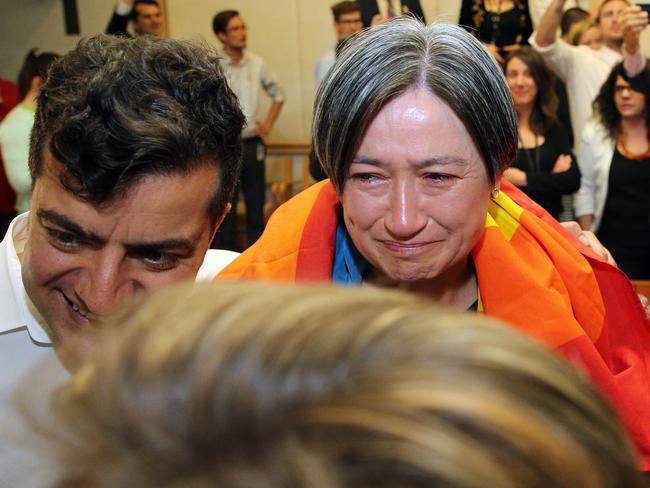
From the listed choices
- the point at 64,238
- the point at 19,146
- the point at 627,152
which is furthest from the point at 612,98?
the point at 64,238

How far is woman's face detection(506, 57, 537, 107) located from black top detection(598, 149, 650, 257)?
46cm

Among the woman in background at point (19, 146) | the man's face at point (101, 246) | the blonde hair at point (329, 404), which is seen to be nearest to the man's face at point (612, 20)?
the woman in background at point (19, 146)

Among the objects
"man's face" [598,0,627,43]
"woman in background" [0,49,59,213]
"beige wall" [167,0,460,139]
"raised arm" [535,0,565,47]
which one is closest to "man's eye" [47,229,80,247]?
"woman in background" [0,49,59,213]

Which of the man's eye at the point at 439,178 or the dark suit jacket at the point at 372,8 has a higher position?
the dark suit jacket at the point at 372,8

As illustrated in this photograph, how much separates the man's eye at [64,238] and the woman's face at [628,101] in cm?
298

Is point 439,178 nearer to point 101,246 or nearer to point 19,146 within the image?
point 101,246

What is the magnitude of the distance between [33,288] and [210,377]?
35.1 inches

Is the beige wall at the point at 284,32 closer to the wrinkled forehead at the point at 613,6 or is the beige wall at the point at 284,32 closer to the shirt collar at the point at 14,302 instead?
the wrinkled forehead at the point at 613,6

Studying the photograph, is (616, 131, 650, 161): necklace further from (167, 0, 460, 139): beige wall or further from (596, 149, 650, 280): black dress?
(167, 0, 460, 139): beige wall

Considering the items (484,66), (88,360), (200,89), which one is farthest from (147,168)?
(88,360)

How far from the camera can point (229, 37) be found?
598 cm

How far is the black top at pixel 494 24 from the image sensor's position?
16.3 ft

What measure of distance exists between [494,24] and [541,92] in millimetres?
1201

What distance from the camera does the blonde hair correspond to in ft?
1.54
